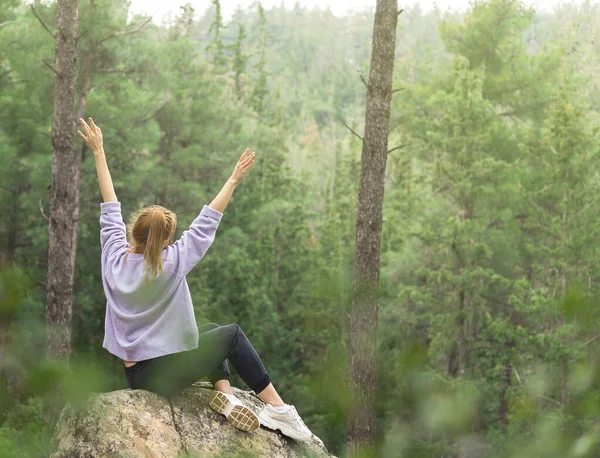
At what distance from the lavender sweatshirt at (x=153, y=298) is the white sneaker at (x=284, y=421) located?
2.32 feet

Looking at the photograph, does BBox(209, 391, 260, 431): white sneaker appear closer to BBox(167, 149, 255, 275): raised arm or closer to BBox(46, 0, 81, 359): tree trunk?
BBox(167, 149, 255, 275): raised arm

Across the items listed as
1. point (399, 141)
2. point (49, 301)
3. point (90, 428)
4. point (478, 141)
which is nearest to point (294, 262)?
point (399, 141)

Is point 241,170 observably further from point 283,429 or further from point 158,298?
point 283,429

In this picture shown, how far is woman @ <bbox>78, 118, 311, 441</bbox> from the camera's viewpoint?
3.90 m

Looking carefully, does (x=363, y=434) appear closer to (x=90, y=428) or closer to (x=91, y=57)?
(x=90, y=428)

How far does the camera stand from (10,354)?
195 cm

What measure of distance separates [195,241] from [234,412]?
3.33ft

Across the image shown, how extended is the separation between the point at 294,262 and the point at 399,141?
5.79m

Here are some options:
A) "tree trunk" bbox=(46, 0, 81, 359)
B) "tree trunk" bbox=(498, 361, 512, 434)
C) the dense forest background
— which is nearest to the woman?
"tree trunk" bbox=(46, 0, 81, 359)

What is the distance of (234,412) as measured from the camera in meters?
4.32

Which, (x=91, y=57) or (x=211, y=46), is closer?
(x=91, y=57)

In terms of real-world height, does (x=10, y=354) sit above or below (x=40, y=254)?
above

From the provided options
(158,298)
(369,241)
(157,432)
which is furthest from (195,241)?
(369,241)

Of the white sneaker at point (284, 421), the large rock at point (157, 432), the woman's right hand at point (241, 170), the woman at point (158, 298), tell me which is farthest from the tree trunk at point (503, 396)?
the woman's right hand at point (241, 170)
